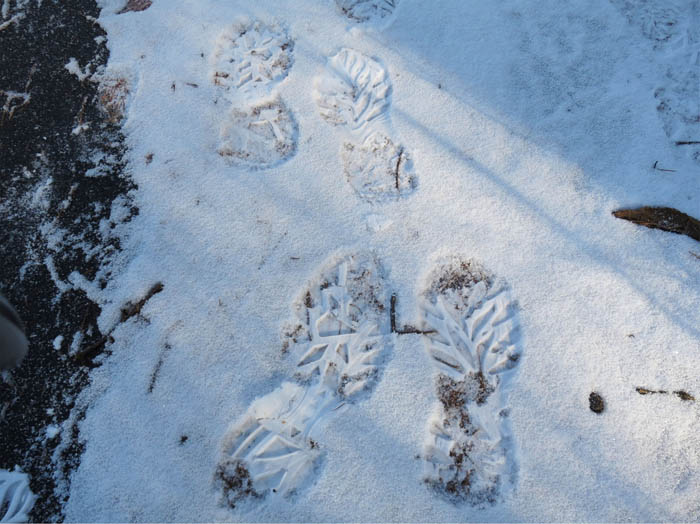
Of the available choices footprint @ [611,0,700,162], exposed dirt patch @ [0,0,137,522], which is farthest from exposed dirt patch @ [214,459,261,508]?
footprint @ [611,0,700,162]

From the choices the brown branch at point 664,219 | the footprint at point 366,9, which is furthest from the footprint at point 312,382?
the footprint at point 366,9

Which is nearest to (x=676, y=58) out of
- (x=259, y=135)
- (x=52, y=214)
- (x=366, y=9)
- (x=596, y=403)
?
(x=366, y=9)

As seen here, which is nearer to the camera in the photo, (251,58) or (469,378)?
(469,378)

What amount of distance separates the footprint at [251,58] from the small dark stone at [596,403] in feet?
4.77

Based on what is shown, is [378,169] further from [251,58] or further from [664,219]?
[664,219]

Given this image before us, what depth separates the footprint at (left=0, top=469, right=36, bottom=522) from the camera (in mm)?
1184

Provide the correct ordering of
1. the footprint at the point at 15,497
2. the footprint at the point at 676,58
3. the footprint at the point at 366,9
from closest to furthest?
the footprint at the point at 15,497
the footprint at the point at 676,58
the footprint at the point at 366,9

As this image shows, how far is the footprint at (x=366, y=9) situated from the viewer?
5.63ft

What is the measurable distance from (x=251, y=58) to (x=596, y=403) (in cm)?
163

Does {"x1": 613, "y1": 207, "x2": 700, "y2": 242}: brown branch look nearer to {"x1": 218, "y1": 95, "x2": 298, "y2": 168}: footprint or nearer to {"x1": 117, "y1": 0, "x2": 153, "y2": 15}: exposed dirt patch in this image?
{"x1": 218, "y1": 95, "x2": 298, "y2": 168}: footprint

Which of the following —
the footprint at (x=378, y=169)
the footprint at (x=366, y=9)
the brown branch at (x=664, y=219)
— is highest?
the footprint at (x=366, y=9)

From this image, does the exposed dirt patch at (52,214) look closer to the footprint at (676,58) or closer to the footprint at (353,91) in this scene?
the footprint at (353,91)

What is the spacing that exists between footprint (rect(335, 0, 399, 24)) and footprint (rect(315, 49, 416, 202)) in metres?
0.19

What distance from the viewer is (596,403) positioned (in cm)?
126
